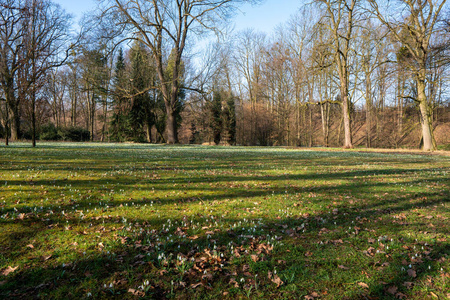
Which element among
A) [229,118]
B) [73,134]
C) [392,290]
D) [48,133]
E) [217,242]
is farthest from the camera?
[229,118]

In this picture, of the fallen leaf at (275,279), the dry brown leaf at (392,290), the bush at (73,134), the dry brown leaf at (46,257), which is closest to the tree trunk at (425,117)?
the dry brown leaf at (392,290)

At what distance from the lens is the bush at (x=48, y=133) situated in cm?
3988

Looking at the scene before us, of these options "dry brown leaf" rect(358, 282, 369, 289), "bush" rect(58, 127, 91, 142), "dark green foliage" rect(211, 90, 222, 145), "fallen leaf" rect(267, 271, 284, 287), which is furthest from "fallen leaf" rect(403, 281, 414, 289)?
"bush" rect(58, 127, 91, 142)

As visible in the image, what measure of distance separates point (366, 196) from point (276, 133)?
4050cm

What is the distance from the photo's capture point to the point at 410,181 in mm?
9164

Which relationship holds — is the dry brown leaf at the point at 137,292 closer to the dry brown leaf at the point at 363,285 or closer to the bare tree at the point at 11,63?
the dry brown leaf at the point at 363,285

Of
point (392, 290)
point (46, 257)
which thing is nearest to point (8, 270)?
point (46, 257)

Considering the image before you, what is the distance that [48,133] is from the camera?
4028 centimetres

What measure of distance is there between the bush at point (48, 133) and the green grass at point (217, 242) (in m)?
40.1

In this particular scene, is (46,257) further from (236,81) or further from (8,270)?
(236,81)

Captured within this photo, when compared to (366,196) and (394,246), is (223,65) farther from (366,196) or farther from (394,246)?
(394,246)

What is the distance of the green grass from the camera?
2953 millimetres

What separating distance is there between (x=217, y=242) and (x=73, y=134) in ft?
159

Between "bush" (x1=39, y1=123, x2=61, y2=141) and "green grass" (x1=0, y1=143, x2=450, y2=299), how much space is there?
4008cm
